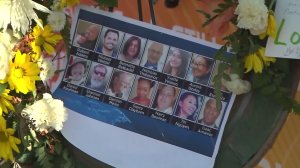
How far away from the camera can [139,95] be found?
1.40m

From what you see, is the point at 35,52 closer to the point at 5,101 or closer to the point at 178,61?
the point at 5,101

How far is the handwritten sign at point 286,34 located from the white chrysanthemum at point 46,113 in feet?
1.71

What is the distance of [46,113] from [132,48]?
0.29 m

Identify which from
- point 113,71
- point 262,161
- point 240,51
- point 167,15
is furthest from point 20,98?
point 262,161

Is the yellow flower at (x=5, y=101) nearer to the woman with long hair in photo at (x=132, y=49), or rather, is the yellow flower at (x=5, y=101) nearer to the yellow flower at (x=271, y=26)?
the woman with long hair in photo at (x=132, y=49)

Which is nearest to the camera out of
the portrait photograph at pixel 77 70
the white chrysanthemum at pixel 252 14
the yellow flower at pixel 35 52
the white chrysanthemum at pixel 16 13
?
the white chrysanthemum at pixel 16 13

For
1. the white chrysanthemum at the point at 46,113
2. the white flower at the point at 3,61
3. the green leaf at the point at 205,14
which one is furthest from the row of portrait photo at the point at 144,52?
the white flower at the point at 3,61

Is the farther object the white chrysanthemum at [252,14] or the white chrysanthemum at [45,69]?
the white chrysanthemum at [45,69]

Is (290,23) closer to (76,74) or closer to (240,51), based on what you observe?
(240,51)

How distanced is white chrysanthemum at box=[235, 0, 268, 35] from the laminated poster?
0.14m

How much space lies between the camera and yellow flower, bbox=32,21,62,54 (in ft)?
4.39

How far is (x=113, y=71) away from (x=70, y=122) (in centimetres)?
19

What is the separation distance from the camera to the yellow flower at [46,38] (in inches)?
52.7

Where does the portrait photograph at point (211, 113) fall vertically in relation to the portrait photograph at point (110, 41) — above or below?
below
